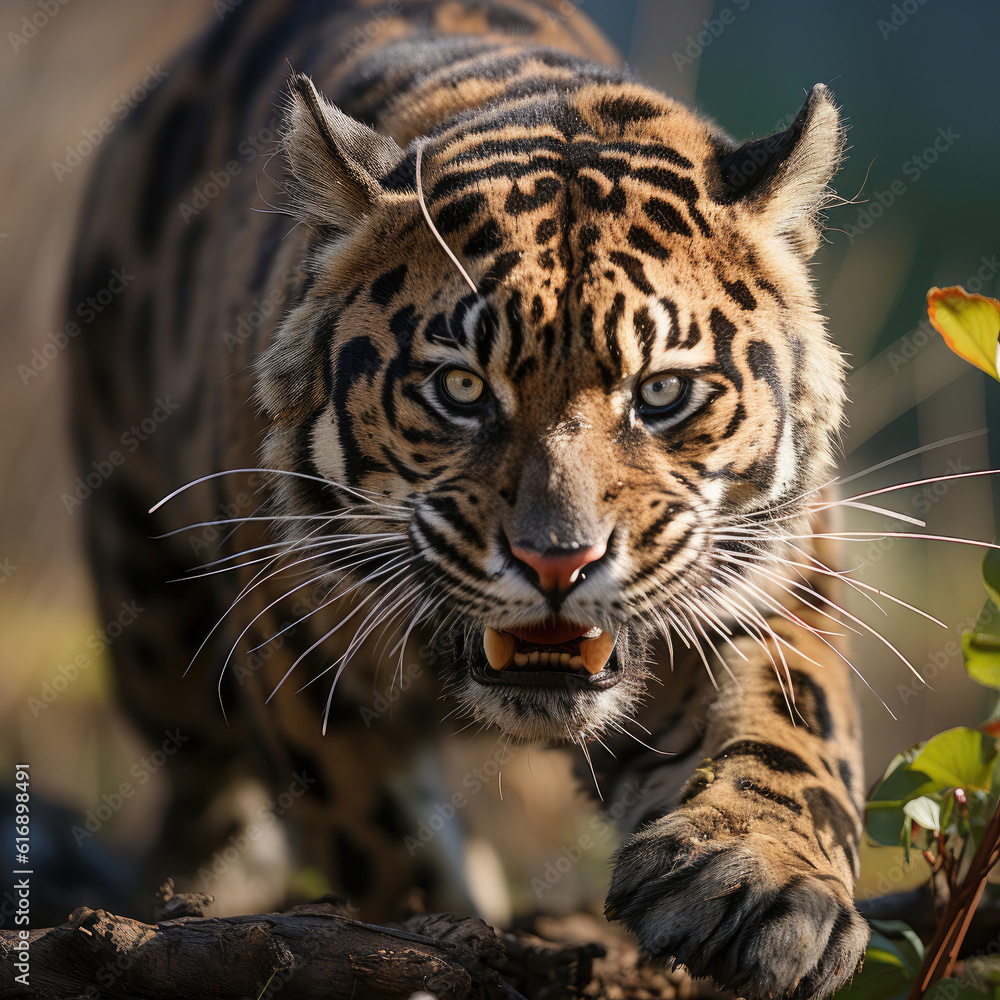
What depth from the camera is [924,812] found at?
1571mm

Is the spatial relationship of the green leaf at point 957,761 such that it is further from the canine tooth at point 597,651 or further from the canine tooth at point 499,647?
the canine tooth at point 499,647

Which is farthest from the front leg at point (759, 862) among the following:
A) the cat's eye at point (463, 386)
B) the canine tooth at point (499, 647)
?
the cat's eye at point (463, 386)

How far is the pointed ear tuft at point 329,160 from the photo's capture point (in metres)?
1.85

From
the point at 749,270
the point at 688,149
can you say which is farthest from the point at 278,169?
the point at 749,270

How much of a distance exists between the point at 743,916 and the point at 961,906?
1.23 feet

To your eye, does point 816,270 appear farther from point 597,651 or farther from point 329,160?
point 597,651

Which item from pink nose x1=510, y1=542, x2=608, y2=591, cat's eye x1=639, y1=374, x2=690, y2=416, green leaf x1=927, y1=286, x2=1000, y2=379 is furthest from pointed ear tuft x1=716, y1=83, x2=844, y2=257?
pink nose x1=510, y1=542, x2=608, y2=591

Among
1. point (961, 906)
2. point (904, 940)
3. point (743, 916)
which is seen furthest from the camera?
point (904, 940)

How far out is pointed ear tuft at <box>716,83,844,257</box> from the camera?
181cm

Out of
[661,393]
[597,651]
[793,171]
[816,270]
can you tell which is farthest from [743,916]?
[816,270]

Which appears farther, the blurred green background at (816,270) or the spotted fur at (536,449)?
the blurred green background at (816,270)

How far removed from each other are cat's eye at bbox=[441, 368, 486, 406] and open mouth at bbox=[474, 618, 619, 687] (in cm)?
41

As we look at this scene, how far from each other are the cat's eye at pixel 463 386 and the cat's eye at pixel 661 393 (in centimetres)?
27

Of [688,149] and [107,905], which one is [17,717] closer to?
[107,905]
